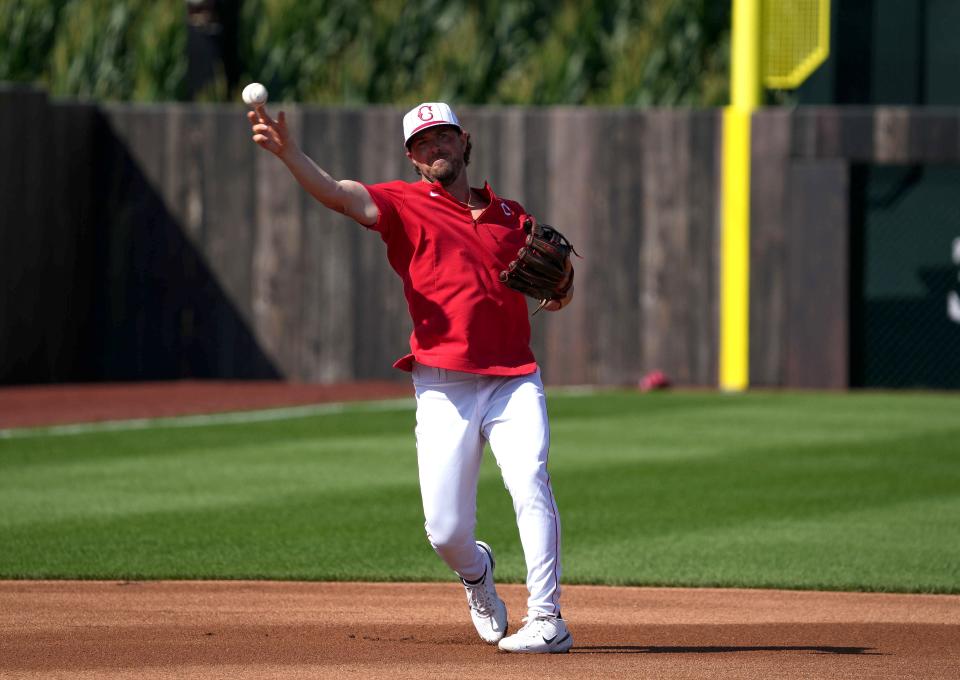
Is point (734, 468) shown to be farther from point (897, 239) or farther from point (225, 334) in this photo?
point (225, 334)

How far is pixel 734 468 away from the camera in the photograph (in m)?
11.5

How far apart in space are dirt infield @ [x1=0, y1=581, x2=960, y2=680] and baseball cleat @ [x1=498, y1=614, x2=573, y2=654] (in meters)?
0.05

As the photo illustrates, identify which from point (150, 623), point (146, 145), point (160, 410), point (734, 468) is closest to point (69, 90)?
point (146, 145)

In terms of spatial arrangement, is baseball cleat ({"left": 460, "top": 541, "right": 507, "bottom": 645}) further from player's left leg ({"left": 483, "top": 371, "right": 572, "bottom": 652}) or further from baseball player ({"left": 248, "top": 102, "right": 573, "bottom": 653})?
player's left leg ({"left": 483, "top": 371, "right": 572, "bottom": 652})

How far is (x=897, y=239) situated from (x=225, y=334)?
7.06m

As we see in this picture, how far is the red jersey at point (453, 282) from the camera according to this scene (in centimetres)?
607

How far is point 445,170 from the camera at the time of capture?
6141mm

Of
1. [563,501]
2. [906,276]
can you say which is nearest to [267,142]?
[563,501]

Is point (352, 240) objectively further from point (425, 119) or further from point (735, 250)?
point (425, 119)

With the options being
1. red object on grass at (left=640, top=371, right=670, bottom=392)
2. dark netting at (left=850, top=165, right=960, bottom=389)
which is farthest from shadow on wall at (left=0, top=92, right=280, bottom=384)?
dark netting at (left=850, top=165, right=960, bottom=389)

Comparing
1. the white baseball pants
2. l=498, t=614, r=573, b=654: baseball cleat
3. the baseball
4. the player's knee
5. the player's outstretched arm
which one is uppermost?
the baseball

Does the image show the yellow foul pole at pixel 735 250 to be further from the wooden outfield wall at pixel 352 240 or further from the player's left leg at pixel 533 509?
the player's left leg at pixel 533 509

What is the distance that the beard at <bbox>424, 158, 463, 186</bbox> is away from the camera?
6.14 m

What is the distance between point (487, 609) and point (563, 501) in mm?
3842
